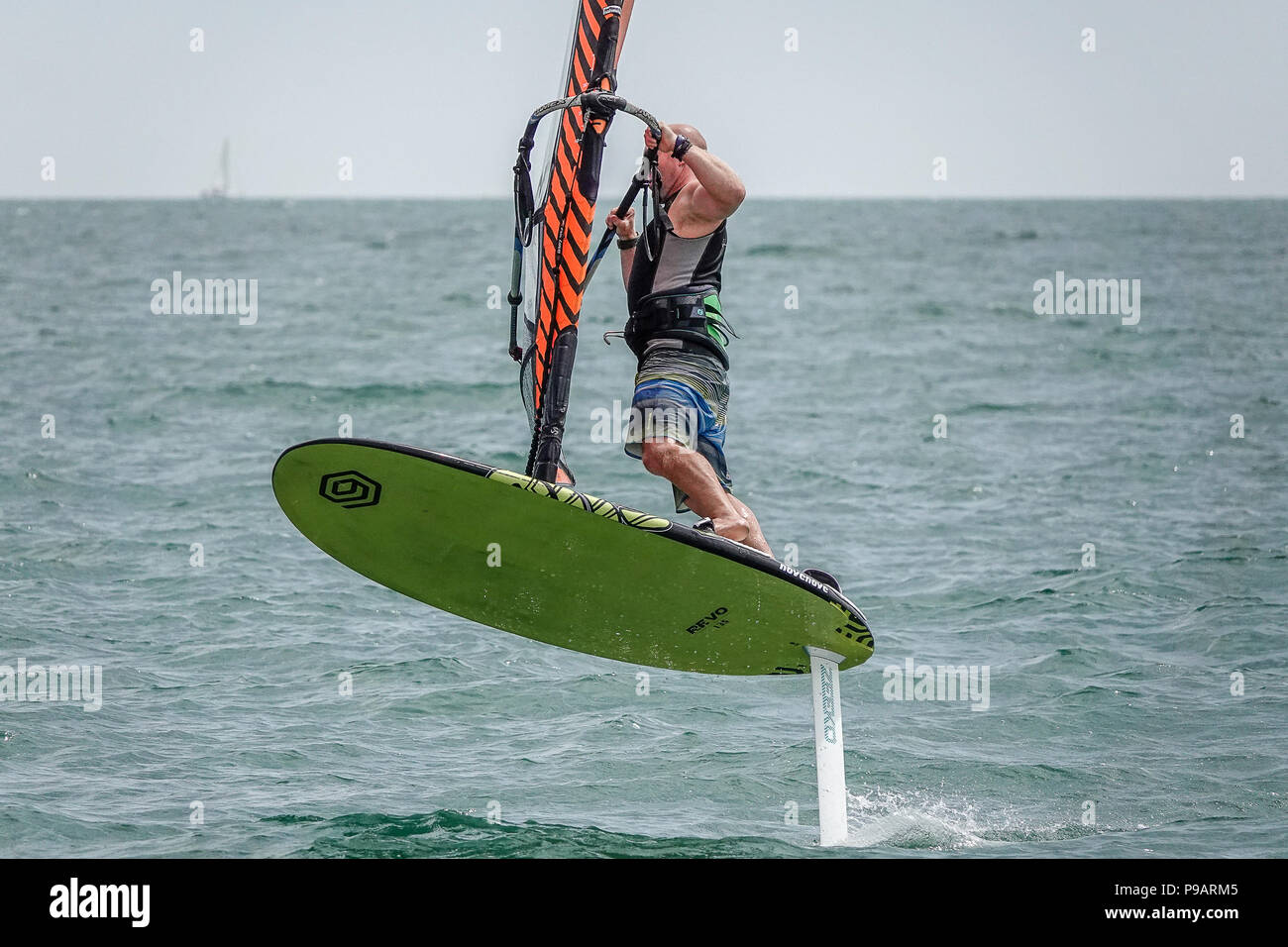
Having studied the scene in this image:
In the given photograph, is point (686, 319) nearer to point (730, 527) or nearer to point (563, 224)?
point (563, 224)

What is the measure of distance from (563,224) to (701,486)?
141 cm

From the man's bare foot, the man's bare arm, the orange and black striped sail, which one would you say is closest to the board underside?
the man's bare foot

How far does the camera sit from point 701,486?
23.7ft

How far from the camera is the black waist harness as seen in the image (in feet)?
24.1

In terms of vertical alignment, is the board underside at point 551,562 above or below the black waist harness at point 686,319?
below

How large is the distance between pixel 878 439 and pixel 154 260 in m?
38.4

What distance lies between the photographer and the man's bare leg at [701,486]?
7.17 m

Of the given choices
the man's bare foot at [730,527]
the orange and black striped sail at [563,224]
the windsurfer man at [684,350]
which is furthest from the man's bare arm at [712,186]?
the man's bare foot at [730,527]

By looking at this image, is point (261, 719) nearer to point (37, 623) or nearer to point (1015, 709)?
point (37, 623)

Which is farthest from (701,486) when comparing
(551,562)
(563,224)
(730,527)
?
(563,224)

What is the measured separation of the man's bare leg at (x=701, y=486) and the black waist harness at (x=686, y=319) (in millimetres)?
497

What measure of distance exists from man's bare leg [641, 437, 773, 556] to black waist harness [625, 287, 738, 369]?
50cm

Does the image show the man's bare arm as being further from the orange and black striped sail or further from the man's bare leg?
the man's bare leg

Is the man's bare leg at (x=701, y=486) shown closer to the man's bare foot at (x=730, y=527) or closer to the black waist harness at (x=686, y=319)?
the man's bare foot at (x=730, y=527)
